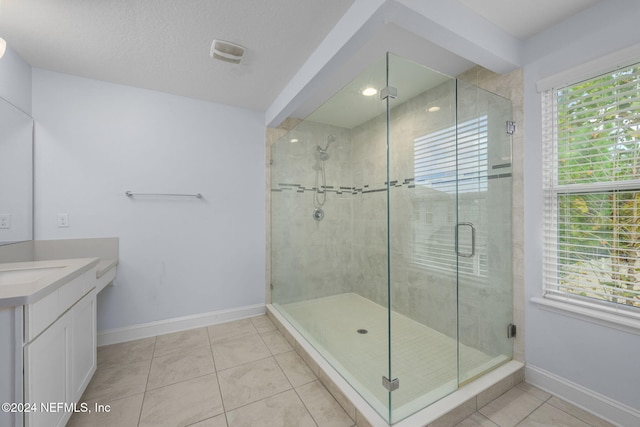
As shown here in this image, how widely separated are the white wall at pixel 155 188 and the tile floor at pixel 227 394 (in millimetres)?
527

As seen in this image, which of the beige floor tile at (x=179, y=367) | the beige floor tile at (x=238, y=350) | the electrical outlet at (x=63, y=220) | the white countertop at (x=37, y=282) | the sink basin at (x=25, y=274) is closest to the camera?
the white countertop at (x=37, y=282)

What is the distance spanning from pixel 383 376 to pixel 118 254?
2415mm

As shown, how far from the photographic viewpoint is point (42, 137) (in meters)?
2.12

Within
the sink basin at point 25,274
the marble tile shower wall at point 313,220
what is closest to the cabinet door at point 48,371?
the sink basin at point 25,274

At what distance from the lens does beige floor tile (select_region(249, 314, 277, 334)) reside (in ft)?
8.55

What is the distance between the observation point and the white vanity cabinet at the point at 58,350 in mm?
1020

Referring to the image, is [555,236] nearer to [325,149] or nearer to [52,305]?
[325,149]

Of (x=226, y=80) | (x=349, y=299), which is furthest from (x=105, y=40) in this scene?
(x=349, y=299)

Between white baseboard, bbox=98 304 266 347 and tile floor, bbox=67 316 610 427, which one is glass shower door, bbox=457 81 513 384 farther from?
white baseboard, bbox=98 304 266 347

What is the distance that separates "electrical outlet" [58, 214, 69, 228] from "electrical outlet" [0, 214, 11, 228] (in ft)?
1.21

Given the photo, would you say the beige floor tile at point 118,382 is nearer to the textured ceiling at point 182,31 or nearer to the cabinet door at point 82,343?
the cabinet door at point 82,343

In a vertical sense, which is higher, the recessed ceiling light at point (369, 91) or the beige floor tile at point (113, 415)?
the recessed ceiling light at point (369, 91)

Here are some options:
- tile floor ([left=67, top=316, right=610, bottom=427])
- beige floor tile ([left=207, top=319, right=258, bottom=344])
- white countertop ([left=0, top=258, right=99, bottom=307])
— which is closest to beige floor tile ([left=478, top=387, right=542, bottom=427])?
tile floor ([left=67, top=316, right=610, bottom=427])

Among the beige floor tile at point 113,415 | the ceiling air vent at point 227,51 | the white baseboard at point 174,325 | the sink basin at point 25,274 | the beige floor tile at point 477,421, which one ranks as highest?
the ceiling air vent at point 227,51
